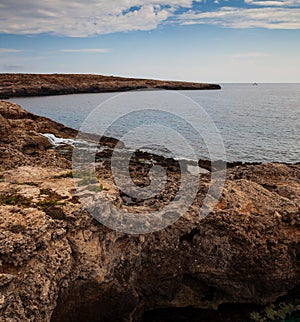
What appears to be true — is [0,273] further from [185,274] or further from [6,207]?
[185,274]

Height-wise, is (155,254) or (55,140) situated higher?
(55,140)

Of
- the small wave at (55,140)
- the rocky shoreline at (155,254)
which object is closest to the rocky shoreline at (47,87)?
the small wave at (55,140)

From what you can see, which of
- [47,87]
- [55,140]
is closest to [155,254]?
[55,140]

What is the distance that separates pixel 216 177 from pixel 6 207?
28.9 feet

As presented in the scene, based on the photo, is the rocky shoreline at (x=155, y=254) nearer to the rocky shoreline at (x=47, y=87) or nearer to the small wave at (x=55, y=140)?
the small wave at (x=55, y=140)

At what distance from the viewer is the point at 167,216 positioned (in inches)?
510

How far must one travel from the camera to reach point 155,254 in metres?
12.8

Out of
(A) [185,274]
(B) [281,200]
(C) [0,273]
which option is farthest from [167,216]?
(C) [0,273]

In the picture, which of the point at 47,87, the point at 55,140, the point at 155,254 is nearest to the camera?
the point at 155,254

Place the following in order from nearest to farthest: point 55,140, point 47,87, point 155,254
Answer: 1. point 155,254
2. point 55,140
3. point 47,87

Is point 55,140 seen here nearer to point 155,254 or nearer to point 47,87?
point 155,254

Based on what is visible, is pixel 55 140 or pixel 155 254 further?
pixel 55 140

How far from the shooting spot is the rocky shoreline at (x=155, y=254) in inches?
426

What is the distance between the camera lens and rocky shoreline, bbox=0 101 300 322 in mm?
10828
